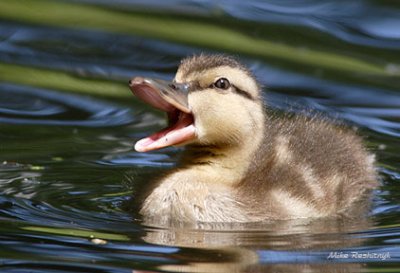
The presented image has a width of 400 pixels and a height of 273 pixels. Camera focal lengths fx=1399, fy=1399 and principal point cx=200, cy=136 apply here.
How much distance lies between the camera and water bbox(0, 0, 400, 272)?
20.5ft

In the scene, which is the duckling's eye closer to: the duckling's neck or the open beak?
the open beak

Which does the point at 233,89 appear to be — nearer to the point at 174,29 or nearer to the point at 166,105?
the point at 166,105

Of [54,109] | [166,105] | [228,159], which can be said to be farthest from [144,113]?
[166,105]

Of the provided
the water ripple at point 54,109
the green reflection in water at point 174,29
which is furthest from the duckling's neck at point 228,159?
the green reflection in water at point 174,29

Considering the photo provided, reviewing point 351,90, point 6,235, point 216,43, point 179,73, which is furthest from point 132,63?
point 6,235

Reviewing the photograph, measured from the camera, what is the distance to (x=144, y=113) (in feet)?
30.4

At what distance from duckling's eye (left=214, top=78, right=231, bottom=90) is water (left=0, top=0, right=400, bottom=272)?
60cm

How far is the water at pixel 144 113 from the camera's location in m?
6.26

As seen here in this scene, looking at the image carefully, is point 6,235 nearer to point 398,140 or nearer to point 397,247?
point 397,247

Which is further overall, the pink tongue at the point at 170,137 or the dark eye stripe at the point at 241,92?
the dark eye stripe at the point at 241,92

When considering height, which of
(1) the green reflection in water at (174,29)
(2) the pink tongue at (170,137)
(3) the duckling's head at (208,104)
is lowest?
(2) the pink tongue at (170,137)

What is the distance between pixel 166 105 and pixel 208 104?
0.23 meters

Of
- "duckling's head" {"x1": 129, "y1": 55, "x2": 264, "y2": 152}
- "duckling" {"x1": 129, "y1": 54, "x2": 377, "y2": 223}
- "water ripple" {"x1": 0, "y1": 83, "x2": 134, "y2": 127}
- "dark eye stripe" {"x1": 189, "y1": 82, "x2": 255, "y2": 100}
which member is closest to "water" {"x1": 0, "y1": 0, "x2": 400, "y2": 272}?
"water ripple" {"x1": 0, "y1": 83, "x2": 134, "y2": 127}

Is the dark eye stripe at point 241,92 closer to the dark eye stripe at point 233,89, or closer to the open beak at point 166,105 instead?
the dark eye stripe at point 233,89
